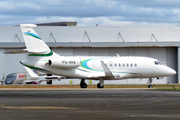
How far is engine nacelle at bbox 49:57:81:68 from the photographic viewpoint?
37.9m

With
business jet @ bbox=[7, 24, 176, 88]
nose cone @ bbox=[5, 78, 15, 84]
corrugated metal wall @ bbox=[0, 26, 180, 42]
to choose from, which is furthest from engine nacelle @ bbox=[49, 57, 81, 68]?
corrugated metal wall @ bbox=[0, 26, 180, 42]

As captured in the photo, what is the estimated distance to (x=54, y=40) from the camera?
57188mm

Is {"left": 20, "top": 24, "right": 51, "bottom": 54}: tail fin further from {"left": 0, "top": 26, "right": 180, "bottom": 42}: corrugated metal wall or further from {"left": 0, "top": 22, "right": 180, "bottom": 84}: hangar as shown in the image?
{"left": 0, "top": 26, "right": 180, "bottom": 42}: corrugated metal wall

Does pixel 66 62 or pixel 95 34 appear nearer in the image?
pixel 66 62

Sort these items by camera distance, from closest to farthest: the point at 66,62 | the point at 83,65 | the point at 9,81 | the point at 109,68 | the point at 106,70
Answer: the point at 66,62 < the point at 83,65 < the point at 106,70 < the point at 109,68 < the point at 9,81

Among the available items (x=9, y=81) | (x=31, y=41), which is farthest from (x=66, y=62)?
(x=9, y=81)

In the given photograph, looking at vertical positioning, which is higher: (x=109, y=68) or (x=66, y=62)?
(x=66, y=62)

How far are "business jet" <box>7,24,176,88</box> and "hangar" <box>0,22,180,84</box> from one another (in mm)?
15340

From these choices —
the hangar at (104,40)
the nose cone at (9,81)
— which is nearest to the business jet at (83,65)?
the nose cone at (9,81)

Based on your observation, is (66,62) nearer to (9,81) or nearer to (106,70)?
(106,70)

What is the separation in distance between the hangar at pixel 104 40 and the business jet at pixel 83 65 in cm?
1534

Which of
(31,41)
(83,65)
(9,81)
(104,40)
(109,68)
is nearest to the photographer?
(31,41)

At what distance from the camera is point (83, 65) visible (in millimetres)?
39500

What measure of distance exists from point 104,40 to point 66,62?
20.2m
